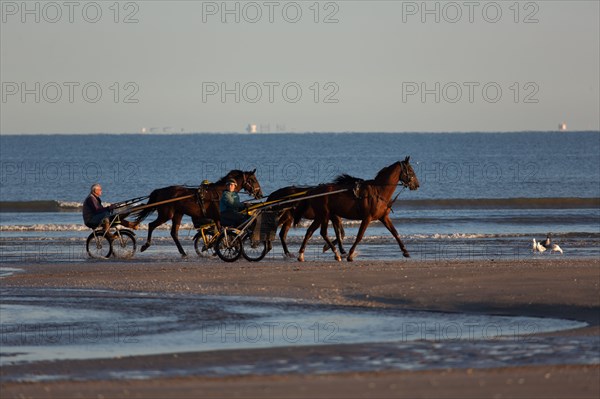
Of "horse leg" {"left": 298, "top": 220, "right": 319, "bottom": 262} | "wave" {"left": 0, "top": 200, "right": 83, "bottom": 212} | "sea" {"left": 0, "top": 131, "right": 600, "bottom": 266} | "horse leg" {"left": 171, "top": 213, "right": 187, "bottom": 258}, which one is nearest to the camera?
"horse leg" {"left": 298, "top": 220, "right": 319, "bottom": 262}

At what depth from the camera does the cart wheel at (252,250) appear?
22.4 meters

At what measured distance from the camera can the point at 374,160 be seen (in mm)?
119625

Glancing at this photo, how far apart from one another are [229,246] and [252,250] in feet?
2.26

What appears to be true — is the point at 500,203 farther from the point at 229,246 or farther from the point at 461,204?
the point at 229,246

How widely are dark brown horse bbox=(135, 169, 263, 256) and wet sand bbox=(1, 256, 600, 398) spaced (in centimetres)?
156

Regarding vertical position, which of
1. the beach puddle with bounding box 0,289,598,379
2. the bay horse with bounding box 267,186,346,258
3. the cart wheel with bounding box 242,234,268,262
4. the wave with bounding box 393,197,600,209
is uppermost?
the wave with bounding box 393,197,600,209

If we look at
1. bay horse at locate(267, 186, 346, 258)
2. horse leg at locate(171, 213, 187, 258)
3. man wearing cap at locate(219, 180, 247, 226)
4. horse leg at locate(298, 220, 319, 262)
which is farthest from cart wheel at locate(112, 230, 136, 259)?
horse leg at locate(298, 220, 319, 262)

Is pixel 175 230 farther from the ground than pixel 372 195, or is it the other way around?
pixel 372 195

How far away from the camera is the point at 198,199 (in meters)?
24.2

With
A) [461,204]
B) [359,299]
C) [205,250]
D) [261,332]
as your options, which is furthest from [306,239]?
[461,204]

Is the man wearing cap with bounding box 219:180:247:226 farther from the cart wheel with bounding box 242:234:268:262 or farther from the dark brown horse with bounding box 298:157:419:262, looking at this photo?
the dark brown horse with bounding box 298:157:419:262

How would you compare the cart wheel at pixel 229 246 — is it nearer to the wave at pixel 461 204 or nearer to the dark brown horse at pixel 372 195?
the dark brown horse at pixel 372 195

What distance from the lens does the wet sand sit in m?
10.3

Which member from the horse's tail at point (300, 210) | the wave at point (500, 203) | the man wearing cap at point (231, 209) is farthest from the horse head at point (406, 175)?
the wave at point (500, 203)
